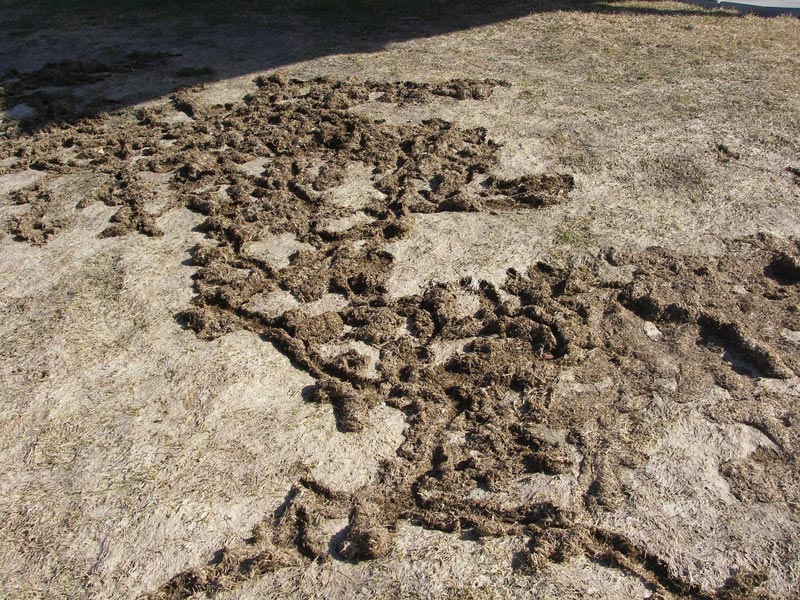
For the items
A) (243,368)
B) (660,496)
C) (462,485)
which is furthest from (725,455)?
(243,368)

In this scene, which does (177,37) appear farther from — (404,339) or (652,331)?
(652,331)

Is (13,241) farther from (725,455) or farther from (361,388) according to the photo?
(725,455)

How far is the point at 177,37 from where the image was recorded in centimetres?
757

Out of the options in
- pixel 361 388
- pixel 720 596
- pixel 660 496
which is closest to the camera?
pixel 720 596

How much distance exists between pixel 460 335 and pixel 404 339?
0.82 feet

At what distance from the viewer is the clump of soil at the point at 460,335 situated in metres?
2.31

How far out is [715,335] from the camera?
311 cm

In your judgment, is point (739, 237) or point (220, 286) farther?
point (739, 237)

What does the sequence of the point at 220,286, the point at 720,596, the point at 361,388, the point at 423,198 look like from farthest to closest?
the point at 423,198, the point at 220,286, the point at 361,388, the point at 720,596

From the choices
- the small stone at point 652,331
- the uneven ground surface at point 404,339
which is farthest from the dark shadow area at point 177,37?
the small stone at point 652,331

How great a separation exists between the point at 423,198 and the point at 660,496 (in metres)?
2.31

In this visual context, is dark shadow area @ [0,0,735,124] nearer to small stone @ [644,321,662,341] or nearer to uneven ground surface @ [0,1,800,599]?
uneven ground surface @ [0,1,800,599]

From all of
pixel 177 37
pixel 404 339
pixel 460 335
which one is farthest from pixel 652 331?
pixel 177 37

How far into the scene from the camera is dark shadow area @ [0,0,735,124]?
611 centimetres
